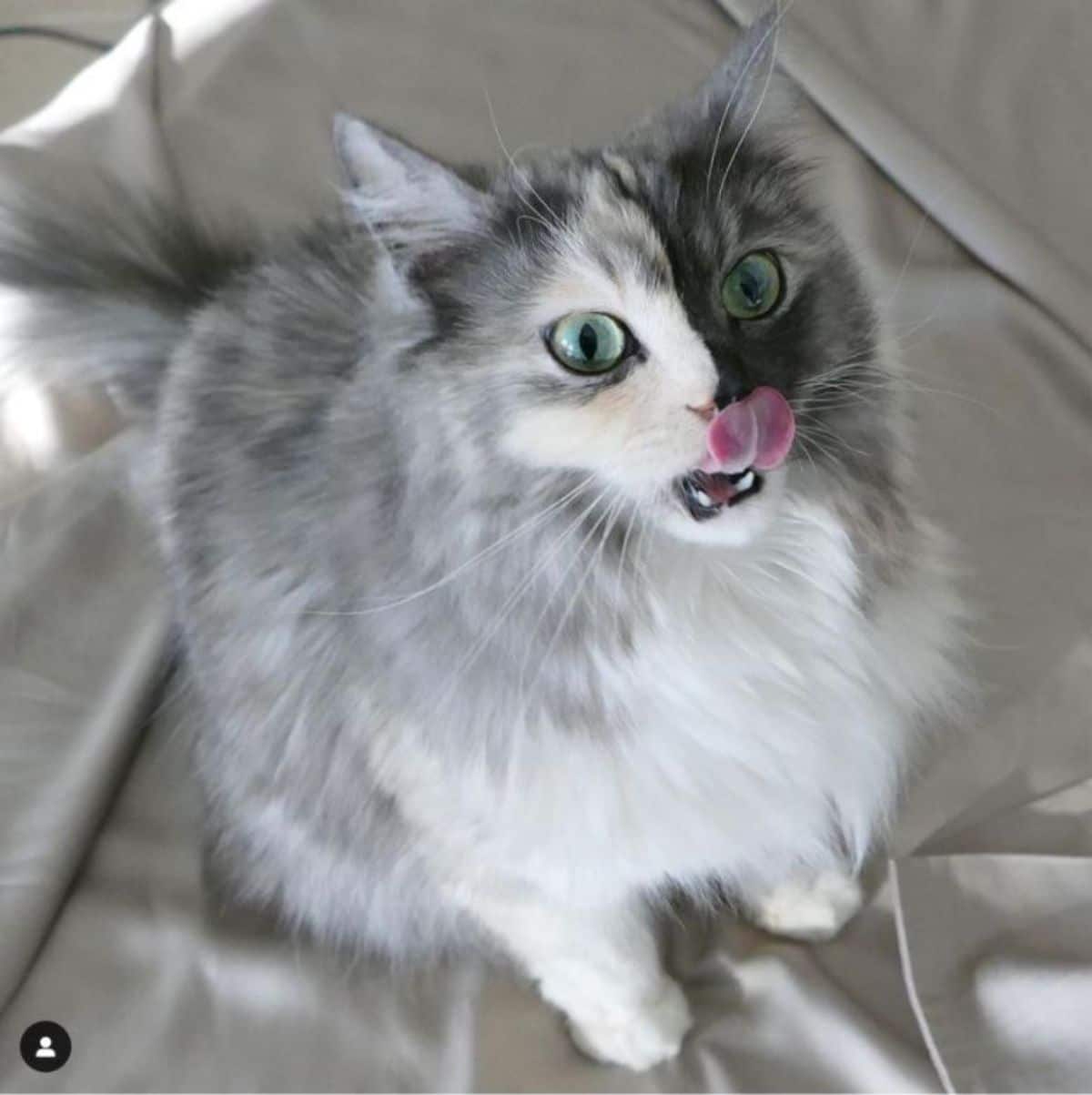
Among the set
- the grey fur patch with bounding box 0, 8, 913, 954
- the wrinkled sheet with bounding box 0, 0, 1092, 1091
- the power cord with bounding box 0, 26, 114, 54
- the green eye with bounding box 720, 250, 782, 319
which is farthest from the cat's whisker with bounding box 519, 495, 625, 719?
the power cord with bounding box 0, 26, 114, 54

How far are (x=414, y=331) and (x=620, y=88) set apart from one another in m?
1.05

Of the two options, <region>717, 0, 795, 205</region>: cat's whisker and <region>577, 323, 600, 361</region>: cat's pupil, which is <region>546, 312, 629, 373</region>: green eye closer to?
<region>577, 323, 600, 361</region>: cat's pupil

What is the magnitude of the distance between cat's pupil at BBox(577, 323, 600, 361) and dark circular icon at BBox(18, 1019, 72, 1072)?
83 centimetres

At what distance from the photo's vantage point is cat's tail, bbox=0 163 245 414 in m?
1.27

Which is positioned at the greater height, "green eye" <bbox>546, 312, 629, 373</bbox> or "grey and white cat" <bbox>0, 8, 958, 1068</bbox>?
"green eye" <bbox>546, 312, 629, 373</bbox>

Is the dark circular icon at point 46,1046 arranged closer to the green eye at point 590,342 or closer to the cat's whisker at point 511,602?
the cat's whisker at point 511,602

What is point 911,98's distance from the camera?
5.69ft

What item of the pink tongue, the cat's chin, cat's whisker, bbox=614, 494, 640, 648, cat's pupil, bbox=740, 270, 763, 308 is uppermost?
cat's pupil, bbox=740, 270, 763, 308

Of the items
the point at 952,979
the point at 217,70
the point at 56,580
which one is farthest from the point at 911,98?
the point at 56,580

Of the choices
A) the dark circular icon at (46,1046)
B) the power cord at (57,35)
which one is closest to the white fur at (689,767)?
the dark circular icon at (46,1046)

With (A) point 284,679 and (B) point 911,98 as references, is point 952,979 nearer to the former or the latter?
(A) point 284,679

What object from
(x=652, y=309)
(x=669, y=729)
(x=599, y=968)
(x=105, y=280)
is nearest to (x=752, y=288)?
(x=652, y=309)

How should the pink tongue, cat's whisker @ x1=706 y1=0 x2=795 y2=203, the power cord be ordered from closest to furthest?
the pink tongue
cat's whisker @ x1=706 y1=0 x2=795 y2=203
the power cord

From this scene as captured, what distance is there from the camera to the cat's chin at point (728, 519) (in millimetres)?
802
